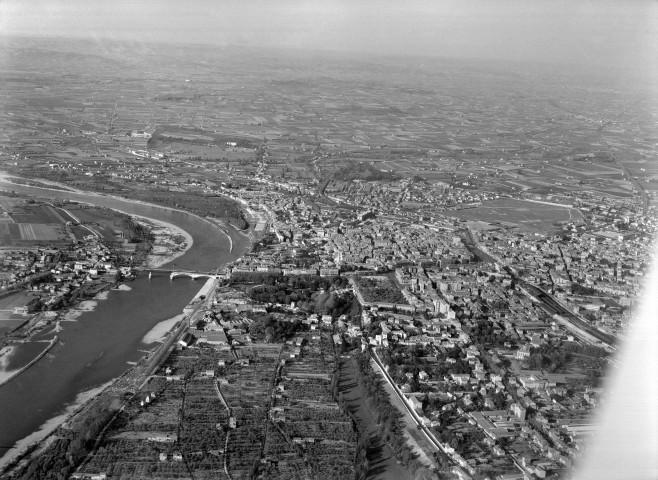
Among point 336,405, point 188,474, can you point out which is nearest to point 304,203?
point 336,405

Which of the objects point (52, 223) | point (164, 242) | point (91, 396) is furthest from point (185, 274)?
point (91, 396)

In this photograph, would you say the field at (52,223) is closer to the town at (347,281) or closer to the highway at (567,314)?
the town at (347,281)

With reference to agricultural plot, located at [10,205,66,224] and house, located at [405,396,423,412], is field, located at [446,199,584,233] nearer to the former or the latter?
agricultural plot, located at [10,205,66,224]

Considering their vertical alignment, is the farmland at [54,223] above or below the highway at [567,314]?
below

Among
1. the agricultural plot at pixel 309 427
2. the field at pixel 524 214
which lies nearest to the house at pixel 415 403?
the agricultural plot at pixel 309 427

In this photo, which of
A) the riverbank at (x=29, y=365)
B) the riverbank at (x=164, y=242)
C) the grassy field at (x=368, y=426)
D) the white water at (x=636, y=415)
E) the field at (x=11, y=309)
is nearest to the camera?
the white water at (x=636, y=415)

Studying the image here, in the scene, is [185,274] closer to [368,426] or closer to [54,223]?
[54,223]

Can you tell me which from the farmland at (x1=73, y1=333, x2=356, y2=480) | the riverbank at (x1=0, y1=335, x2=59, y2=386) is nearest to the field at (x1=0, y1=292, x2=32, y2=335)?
the riverbank at (x1=0, y1=335, x2=59, y2=386)
